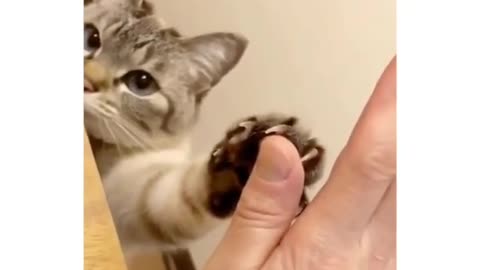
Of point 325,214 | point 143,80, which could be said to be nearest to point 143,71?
point 143,80

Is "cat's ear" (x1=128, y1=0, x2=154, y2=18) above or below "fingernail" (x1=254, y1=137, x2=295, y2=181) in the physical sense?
above

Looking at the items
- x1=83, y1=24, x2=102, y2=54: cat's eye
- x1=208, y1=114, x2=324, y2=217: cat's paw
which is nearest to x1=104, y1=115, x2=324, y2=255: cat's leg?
x1=208, y1=114, x2=324, y2=217: cat's paw

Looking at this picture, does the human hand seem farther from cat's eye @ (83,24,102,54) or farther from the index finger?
cat's eye @ (83,24,102,54)

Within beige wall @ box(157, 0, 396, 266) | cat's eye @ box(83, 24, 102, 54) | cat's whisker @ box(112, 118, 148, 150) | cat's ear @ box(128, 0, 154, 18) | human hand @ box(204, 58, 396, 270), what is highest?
cat's ear @ box(128, 0, 154, 18)

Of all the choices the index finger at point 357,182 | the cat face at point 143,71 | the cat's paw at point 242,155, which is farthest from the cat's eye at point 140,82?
the index finger at point 357,182
